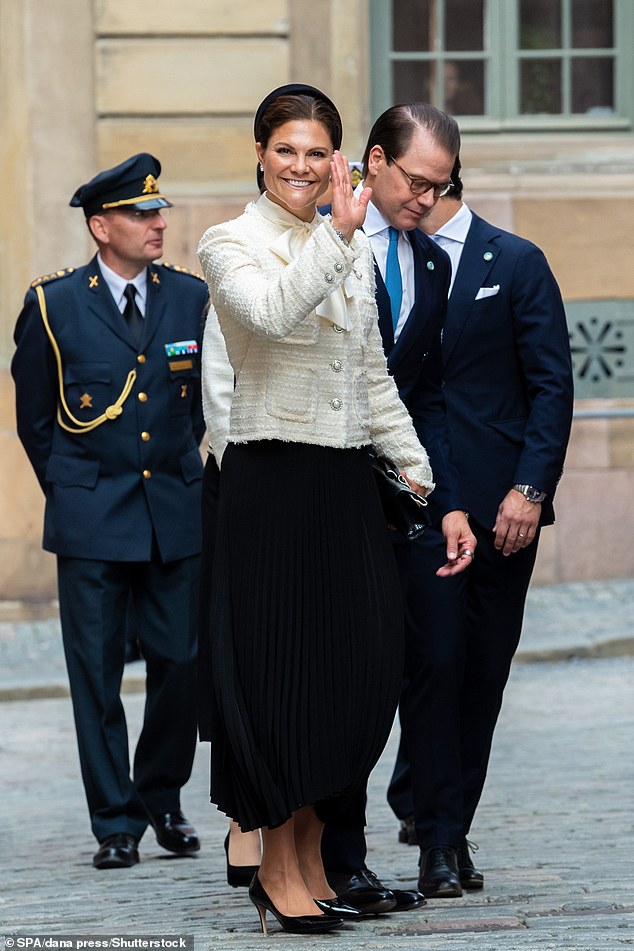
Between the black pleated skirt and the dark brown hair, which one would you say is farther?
the dark brown hair

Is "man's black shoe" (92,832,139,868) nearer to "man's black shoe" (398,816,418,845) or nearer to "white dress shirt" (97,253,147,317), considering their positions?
"man's black shoe" (398,816,418,845)

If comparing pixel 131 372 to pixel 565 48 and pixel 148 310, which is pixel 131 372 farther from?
pixel 565 48

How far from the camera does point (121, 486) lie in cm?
632

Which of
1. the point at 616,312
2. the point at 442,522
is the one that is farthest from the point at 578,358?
the point at 442,522

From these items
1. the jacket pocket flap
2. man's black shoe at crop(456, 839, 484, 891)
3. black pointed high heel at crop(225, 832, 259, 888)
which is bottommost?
black pointed high heel at crop(225, 832, 259, 888)

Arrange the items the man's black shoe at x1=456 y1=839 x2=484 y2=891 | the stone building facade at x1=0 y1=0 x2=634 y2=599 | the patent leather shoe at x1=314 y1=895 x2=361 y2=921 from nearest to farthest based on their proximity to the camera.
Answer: the patent leather shoe at x1=314 y1=895 x2=361 y2=921
the man's black shoe at x1=456 y1=839 x2=484 y2=891
the stone building facade at x1=0 y1=0 x2=634 y2=599

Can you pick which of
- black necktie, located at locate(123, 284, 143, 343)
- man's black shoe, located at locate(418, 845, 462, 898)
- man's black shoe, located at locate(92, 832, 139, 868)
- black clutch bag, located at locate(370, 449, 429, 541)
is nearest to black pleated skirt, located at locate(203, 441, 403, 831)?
black clutch bag, located at locate(370, 449, 429, 541)

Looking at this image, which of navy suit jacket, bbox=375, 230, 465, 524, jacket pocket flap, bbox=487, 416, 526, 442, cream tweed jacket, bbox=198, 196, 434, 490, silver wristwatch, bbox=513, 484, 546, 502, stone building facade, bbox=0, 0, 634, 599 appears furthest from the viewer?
stone building facade, bbox=0, 0, 634, 599

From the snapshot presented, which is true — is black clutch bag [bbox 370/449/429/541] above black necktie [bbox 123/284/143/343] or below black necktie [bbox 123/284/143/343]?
below

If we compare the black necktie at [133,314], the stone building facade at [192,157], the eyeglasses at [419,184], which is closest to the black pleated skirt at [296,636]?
the eyeglasses at [419,184]

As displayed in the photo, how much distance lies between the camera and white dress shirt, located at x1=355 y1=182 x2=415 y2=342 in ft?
16.4

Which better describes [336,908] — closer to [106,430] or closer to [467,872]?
[467,872]

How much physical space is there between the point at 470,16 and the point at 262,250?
8821 millimetres

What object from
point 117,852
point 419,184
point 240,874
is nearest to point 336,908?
point 240,874
